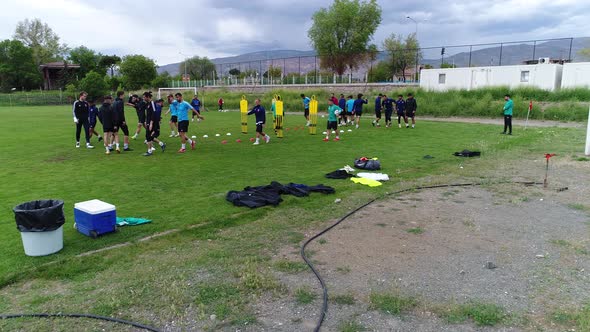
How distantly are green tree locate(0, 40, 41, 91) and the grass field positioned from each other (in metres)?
80.7

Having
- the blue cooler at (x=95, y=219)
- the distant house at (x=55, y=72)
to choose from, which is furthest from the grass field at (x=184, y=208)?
the distant house at (x=55, y=72)

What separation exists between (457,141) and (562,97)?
18.7 m

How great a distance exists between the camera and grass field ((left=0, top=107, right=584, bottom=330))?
4418 mm

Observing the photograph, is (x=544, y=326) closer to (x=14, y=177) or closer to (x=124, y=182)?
(x=124, y=182)

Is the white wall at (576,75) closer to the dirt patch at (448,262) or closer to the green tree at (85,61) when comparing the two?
the dirt patch at (448,262)

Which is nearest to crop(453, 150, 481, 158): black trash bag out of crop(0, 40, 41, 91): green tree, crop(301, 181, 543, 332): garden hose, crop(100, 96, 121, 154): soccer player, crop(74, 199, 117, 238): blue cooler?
crop(301, 181, 543, 332): garden hose

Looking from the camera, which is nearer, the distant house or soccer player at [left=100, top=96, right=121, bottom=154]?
soccer player at [left=100, top=96, right=121, bottom=154]

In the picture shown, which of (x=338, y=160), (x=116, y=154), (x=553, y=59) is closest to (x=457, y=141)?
(x=338, y=160)

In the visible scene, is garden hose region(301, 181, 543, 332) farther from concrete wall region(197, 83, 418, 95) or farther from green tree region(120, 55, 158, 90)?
green tree region(120, 55, 158, 90)

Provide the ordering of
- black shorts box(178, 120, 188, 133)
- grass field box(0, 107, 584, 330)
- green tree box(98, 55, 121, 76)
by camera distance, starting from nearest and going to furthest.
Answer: grass field box(0, 107, 584, 330), black shorts box(178, 120, 188, 133), green tree box(98, 55, 121, 76)

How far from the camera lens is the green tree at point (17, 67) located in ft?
269

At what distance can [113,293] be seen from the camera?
175 inches

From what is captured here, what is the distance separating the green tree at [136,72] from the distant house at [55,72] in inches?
574

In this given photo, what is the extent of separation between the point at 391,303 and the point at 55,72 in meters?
107
